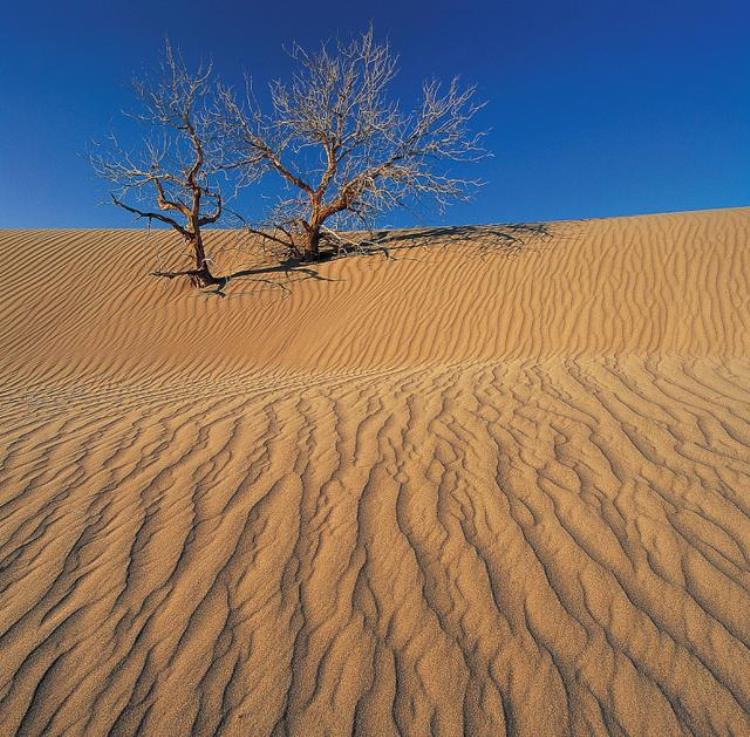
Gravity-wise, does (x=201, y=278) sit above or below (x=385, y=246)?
below

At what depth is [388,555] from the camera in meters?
2.53

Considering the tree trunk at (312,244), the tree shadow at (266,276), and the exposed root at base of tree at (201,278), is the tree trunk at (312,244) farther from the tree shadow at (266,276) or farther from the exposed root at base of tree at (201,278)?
the exposed root at base of tree at (201,278)

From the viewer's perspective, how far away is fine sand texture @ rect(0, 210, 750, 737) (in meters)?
1.85

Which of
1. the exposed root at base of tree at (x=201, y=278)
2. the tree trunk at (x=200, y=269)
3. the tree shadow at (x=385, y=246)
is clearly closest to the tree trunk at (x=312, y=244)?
the tree shadow at (x=385, y=246)

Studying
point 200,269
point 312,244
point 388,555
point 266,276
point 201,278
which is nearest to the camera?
point 388,555

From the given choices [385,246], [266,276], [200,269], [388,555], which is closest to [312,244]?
[266,276]

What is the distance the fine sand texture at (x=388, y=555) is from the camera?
1.85 metres

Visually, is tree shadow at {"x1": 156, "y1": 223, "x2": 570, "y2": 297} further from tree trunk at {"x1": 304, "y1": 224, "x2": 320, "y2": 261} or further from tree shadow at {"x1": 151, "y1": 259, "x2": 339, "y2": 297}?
tree trunk at {"x1": 304, "y1": 224, "x2": 320, "y2": 261}

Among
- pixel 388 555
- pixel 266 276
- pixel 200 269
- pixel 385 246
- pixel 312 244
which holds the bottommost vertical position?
Answer: pixel 388 555

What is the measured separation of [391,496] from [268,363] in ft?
20.9

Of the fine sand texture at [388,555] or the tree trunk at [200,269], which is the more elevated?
the tree trunk at [200,269]

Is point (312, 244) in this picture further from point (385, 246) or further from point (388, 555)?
point (388, 555)

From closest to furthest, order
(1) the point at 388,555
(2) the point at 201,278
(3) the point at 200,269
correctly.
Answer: (1) the point at 388,555 → (3) the point at 200,269 → (2) the point at 201,278

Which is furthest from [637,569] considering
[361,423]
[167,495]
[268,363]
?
[268,363]
